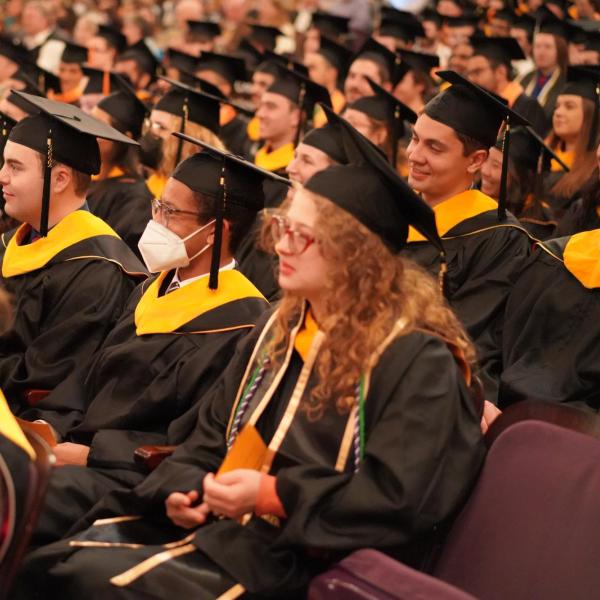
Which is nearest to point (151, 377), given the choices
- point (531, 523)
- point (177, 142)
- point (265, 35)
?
point (531, 523)

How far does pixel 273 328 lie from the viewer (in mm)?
2982

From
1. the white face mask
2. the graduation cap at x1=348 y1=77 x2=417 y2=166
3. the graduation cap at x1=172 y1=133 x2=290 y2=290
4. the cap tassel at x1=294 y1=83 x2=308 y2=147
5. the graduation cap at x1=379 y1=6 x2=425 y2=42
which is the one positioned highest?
the graduation cap at x1=172 y1=133 x2=290 y2=290

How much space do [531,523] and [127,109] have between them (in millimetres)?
4873

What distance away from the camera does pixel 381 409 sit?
8.64ft

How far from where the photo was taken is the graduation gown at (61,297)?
408cm

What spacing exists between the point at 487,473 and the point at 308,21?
11178 mm

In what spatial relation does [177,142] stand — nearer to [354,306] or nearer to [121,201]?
[121,201]

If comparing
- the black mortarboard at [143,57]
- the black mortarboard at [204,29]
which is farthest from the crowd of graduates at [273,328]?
the black mortarboard at [204,29]

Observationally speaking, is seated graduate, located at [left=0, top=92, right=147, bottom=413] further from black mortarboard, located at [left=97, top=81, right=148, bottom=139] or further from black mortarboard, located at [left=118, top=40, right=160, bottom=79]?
black mortarboard, located at [left=118, top=40, right=160, bottom=79]

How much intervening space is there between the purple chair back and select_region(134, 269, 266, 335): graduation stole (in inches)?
47.0

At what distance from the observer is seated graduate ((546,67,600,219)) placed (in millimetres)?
5906

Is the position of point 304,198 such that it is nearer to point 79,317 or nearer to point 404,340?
point 404,340

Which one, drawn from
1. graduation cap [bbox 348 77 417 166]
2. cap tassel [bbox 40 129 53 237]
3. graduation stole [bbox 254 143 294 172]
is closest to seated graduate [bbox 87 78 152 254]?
graduation stole [bbox 254 143 294 172]

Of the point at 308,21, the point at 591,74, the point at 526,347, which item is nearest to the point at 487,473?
the point at 526,347
